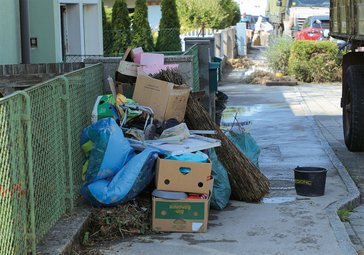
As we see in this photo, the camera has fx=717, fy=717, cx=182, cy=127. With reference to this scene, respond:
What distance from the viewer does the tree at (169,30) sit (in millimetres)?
22234

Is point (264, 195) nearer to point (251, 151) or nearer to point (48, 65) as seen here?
point (251, 151)

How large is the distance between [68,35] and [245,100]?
5413 millimetres

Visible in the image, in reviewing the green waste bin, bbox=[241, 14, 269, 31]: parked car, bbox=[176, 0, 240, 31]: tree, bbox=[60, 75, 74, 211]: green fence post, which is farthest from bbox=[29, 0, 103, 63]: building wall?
bbox=[241, 14, 269, 31]: parked car

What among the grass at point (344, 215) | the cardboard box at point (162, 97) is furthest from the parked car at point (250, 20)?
the grass at point (344, 215)

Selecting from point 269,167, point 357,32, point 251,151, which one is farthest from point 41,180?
point 357,32


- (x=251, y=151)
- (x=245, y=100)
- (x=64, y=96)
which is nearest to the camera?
(x=64, y=96)

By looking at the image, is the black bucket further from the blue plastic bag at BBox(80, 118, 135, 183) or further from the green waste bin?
the green waste bin

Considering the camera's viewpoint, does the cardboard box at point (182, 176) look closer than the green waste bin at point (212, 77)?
Yes

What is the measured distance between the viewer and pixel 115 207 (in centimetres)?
624

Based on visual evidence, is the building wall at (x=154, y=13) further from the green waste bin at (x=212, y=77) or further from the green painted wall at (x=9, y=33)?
the green painted wall at (x=9, y=33)

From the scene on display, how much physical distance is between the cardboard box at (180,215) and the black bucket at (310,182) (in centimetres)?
176

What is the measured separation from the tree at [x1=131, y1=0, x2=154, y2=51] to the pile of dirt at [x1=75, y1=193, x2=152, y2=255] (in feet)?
49.1

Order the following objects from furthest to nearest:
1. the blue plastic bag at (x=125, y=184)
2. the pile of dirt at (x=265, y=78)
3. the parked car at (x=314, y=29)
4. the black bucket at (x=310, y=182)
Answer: the parked car at (x=314, y=29) → the pile of dirt at (x=265, y=78) → the black bucket at (x=310, y=182) → the blue plastic bag at (x=125, y=184)

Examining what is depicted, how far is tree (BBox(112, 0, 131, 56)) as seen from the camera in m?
21.2
